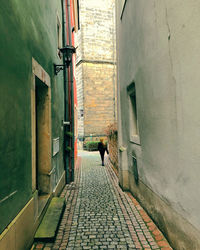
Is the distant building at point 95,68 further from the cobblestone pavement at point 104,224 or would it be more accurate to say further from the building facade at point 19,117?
the building facade at point 19,117

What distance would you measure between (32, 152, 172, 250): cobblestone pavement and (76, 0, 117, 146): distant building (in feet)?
39.9

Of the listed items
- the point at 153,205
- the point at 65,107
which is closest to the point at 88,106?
the point at 65,107

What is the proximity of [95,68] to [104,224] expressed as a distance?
16083 millimetres

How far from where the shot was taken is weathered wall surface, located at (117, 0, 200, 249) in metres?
2.35

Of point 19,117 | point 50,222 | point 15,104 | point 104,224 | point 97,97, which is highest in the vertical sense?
point 97,97

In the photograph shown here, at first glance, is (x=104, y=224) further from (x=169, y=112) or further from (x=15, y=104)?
(x=15, y=104)

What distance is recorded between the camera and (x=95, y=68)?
1834cm

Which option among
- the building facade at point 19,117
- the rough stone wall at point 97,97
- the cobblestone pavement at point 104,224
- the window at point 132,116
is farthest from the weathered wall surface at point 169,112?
the rough stone wall at point 97,97

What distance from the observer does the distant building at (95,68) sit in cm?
1794

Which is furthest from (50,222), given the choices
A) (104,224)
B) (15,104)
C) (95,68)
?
(95,68)

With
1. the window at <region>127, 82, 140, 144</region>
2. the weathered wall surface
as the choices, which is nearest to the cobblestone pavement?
the weathered wall surface

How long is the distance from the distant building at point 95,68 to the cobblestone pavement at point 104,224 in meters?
12.2

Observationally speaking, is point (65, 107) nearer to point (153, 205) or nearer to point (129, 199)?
point (129, 199)

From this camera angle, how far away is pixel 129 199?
523 cm
